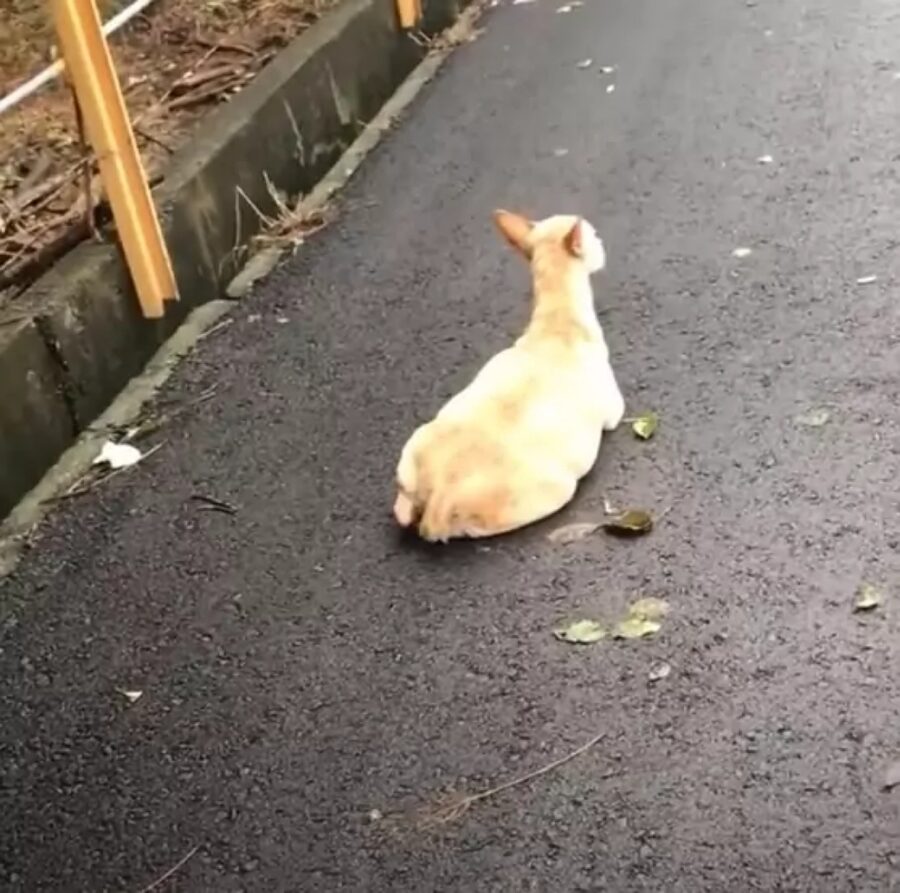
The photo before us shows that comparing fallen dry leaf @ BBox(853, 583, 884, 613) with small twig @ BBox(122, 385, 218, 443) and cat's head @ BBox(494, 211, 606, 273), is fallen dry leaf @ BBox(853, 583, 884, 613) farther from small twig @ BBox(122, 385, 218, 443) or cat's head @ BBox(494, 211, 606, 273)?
Result: small twig @ BBox(122, 385, 218, 443)

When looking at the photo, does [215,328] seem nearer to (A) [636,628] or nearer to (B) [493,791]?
(A) [636,628]

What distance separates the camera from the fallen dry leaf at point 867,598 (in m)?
2.67

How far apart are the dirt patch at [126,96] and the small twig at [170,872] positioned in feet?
5.54

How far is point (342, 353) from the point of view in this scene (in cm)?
389

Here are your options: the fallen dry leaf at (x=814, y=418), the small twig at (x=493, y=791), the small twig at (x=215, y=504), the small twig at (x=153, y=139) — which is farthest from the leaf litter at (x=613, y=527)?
the small twig at (x=153, y=139)

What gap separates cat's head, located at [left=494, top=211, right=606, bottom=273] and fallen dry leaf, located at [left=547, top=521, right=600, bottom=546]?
0.64 meters

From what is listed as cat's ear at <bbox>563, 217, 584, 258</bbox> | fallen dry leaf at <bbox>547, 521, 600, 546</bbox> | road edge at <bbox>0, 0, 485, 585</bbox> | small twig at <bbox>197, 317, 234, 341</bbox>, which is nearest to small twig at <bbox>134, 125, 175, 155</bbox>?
road edge at <bbox>0, 0, 485, 585</bbox>

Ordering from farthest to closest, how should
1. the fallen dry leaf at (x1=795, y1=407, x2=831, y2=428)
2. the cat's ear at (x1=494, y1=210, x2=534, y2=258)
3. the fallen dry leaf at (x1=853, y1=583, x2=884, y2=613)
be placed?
the cat's ear at (x1=494, y1=210, x2=534, y2=258) < the fallen dry leaf at (x1=795, y1=407, x2=831, y2=428) < the fallen dry leaf at (x1=853, y1=583, x2=884, y2=613)

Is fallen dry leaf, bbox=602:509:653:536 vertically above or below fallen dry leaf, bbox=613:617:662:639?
below

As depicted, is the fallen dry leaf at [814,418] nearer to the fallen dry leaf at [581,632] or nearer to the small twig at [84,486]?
the fallen dry leaf at [581,632]

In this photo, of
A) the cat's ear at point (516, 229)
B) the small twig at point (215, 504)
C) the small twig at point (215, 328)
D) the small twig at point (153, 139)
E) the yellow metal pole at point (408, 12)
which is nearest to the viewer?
the small twig at point (215, 504)

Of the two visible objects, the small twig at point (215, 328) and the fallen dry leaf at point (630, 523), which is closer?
the fallen dry leaf at point (630, 523)

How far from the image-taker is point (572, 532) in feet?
9.86

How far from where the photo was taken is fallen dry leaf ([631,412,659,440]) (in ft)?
10.8
